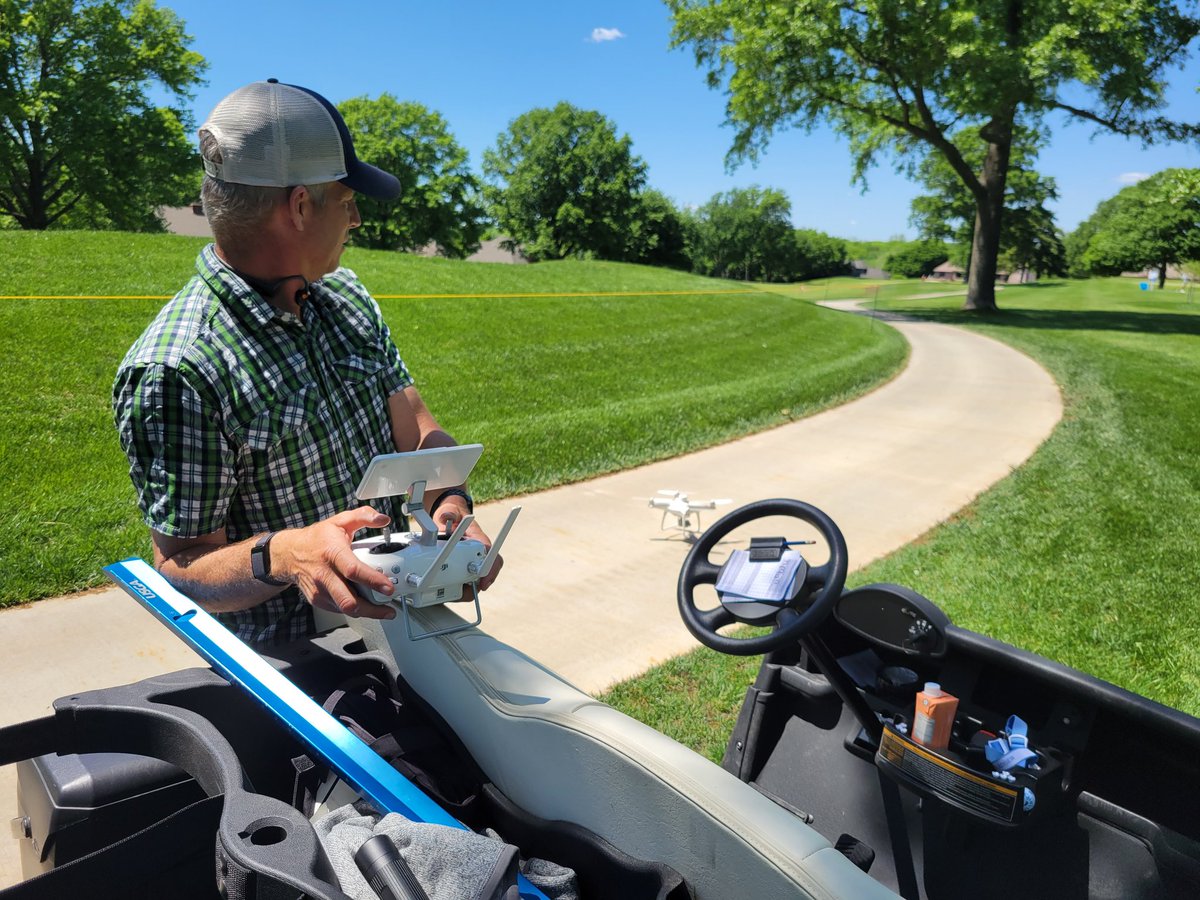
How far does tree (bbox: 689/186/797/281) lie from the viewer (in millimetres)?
75750

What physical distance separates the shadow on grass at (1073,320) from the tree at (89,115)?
3108cm

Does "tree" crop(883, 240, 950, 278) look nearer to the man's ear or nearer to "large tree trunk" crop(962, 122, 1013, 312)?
"large tree trunk" crop(962, 122, 1013, 312)

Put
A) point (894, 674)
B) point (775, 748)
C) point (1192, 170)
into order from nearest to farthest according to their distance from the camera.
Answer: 1. point (894, 674)
2. point (775, 748)
3. point (1192, 170)

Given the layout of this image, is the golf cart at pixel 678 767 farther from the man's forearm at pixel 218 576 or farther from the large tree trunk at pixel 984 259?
the large tree trunk at pixel 984 259

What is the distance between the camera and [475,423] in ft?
26.2

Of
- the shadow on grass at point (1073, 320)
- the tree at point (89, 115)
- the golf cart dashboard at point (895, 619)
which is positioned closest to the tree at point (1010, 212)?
the shadow on grass at point (1073, 320)

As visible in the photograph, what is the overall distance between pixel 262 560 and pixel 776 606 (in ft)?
3.92

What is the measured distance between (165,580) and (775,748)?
1746 millimetres

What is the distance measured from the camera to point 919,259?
8338 centimetres

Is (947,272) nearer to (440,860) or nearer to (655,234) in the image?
(655,234)

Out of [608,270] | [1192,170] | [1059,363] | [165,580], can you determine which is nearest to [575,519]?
[165,580]

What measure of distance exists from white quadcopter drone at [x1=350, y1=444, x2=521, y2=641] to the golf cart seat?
0.53ft

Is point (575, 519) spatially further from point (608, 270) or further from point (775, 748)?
point (608, 270)

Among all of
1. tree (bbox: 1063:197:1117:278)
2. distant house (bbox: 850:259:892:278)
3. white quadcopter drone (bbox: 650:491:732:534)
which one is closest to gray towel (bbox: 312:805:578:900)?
white quadcopter drone (bbox: 650:491:732:534)
